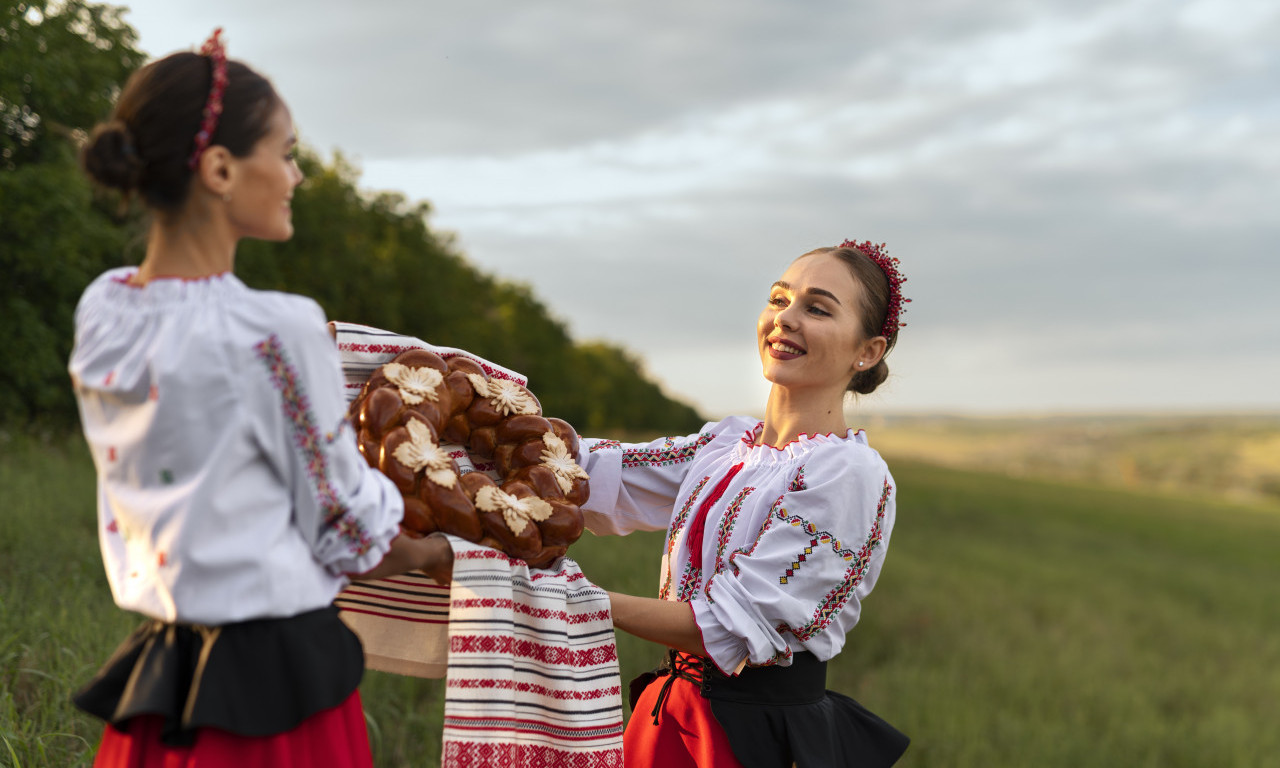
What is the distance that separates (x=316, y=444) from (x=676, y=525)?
1511mm

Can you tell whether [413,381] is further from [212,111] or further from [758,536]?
[758,536]

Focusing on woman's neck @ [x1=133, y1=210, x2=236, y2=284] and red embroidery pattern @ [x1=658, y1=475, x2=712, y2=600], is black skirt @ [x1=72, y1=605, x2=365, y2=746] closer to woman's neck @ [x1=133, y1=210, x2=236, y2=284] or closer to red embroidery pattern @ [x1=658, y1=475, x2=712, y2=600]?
woman's neck @ [x1=133, y1=210, x2=236, y2=284]

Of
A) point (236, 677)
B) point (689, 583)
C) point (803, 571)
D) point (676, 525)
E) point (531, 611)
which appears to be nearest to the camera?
point (236, 677)

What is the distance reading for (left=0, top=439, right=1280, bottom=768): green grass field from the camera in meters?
4.76

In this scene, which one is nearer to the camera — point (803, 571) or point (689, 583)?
point (803, 571)

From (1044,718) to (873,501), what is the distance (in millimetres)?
8263

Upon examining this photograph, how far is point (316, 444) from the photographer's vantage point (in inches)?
76.9

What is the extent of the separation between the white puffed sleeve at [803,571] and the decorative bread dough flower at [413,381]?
1004mm

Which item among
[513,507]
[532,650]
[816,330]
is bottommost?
[532,650]

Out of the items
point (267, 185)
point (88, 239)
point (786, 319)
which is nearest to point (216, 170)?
point (267, 185)

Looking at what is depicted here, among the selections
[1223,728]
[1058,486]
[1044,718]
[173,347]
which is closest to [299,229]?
[1044,718]

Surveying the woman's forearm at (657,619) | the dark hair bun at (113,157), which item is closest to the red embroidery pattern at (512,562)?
the woman's forearm at (657,619)

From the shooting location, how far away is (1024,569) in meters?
20.3

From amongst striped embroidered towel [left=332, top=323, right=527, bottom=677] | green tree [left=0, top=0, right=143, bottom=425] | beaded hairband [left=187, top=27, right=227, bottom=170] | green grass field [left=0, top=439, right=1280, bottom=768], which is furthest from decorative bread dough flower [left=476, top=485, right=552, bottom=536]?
green tree [left=0, top=0, right=143, bottom=425]
